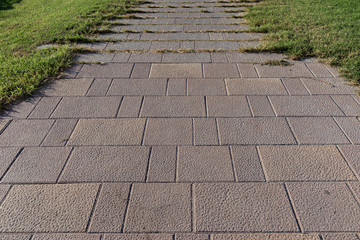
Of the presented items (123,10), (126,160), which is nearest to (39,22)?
(123,10)

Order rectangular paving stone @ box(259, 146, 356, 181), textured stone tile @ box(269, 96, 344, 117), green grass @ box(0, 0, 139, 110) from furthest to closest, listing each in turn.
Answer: green grass @ box(0, 0, 139, 110), textured stone tile @ box(269, 96, 344, 117), rectangular paving stone @ box(259, 146, 356, 181)

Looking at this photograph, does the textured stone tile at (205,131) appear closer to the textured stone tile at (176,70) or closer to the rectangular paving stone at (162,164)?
the rectangular paving stone at (162,164)

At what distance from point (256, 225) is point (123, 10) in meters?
6.72

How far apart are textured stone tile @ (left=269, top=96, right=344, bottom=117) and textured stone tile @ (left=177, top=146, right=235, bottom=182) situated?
105 cm

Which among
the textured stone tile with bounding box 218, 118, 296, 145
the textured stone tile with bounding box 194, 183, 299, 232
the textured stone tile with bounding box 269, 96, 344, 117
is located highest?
the textured stone tile with bounding box 269, 96, 344, 117

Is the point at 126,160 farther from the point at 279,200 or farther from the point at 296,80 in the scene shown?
the point at 296,80

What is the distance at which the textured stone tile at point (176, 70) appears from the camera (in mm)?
4309

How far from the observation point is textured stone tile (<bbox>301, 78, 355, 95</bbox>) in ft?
12.6

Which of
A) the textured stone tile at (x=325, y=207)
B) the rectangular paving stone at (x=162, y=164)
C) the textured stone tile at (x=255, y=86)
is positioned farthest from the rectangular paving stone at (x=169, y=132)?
the textured stone tile at (x=325, y=207)

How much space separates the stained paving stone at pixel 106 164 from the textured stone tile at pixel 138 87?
115cm

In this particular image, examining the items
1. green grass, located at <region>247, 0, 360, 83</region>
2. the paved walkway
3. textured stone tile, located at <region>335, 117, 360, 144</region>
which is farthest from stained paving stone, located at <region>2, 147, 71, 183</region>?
green grass, located at <region>247, 0, 360, 83</region>

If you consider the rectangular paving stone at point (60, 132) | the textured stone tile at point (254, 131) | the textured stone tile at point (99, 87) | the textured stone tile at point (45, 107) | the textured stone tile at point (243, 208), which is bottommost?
the textured stone tile at point (243, 208)

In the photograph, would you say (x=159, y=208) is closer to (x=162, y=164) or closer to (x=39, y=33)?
(x=162, y=164)

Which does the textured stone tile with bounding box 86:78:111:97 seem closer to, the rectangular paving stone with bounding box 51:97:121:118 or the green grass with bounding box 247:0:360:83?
the rectangular paving stone with bounding box 51:97:121:118
